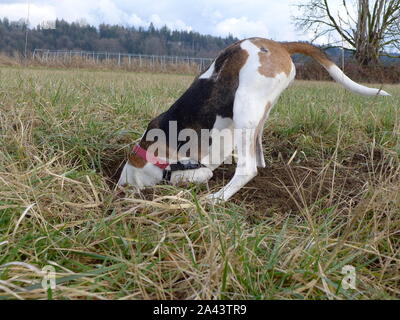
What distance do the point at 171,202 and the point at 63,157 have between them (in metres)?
1.30

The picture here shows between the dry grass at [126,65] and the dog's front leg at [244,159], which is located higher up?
the dry grass at [126,65]

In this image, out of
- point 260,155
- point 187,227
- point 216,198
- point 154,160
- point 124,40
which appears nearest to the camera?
point 187,227

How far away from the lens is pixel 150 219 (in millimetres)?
2316

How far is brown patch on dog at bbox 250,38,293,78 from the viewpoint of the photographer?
9.69 feet

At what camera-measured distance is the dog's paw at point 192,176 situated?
3094mm

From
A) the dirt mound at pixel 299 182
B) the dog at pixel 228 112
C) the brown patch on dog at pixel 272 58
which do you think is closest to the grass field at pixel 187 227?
the dirt mound at pixel 299 182

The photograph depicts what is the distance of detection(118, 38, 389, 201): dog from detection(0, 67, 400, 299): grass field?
0.20 metres

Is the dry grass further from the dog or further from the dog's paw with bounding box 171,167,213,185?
the dog's paw with bounding box 171,167,213,185

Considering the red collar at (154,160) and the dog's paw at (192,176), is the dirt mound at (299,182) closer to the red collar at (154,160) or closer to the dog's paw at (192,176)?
the dog's paw at (192,176)

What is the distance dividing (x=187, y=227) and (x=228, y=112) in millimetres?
1127

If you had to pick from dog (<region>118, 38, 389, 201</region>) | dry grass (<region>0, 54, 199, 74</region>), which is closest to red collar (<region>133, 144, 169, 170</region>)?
dog (<region>118, 38, 389, 201</region>)

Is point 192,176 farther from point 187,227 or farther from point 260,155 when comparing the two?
point 187,227

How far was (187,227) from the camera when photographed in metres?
2.17

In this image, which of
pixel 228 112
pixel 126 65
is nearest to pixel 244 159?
pixel 228 112
